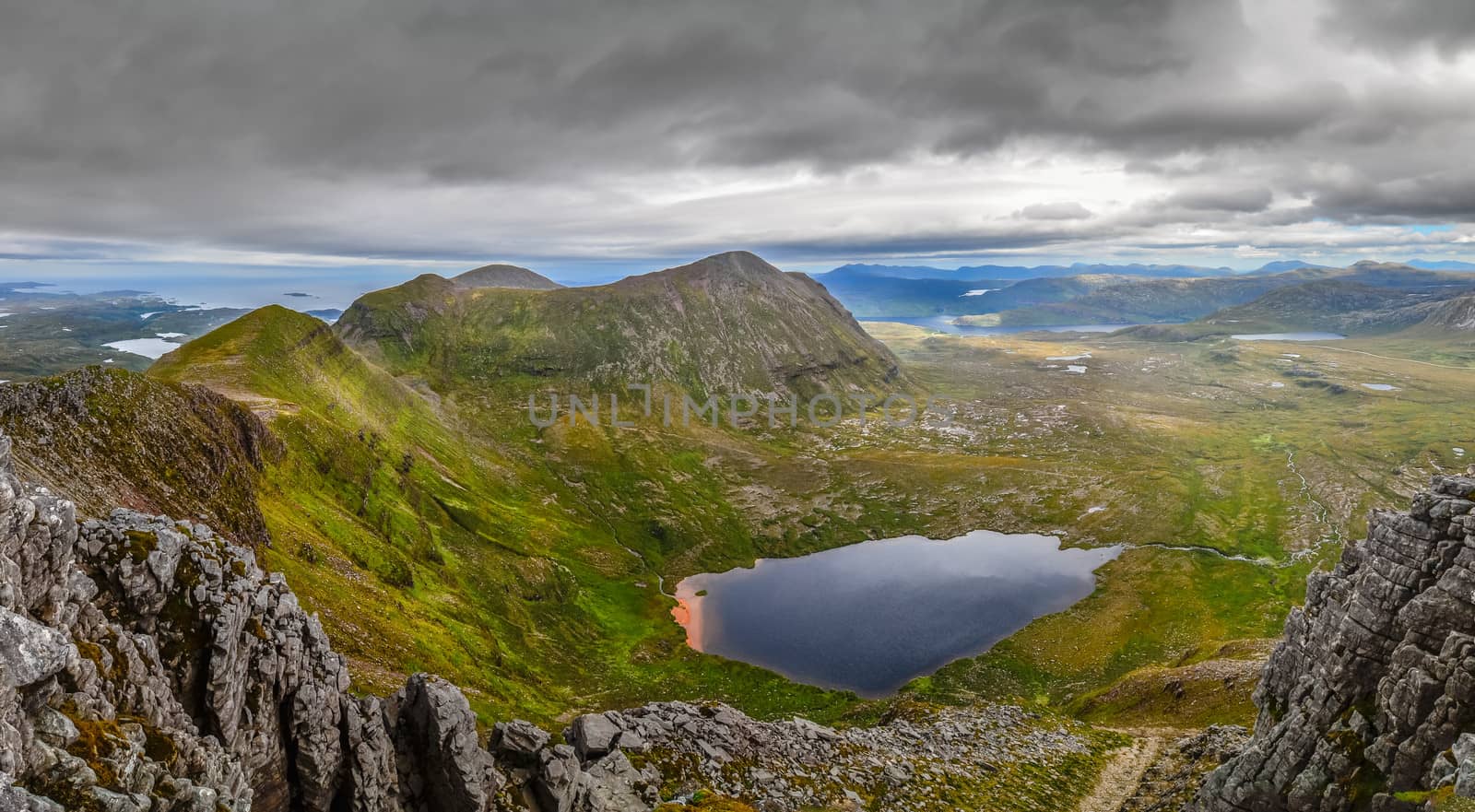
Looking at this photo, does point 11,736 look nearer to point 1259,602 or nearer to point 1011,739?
point 1011,739

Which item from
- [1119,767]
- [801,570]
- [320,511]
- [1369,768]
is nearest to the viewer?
[1369,768]

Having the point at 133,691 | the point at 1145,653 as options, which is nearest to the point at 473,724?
the point at 133,691

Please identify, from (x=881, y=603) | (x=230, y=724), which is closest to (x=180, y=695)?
(x=230, y=724)

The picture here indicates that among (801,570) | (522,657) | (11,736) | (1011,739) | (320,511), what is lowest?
(801,570)

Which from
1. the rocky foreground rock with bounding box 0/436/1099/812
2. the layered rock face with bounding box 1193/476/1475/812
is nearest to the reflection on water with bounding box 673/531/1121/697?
the rocky foreground rock with bounding box 0/436/1099/812

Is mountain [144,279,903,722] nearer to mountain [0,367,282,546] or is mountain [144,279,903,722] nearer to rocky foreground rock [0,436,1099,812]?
mountain [0,367,282,546]

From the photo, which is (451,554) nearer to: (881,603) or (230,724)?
(881,603)
